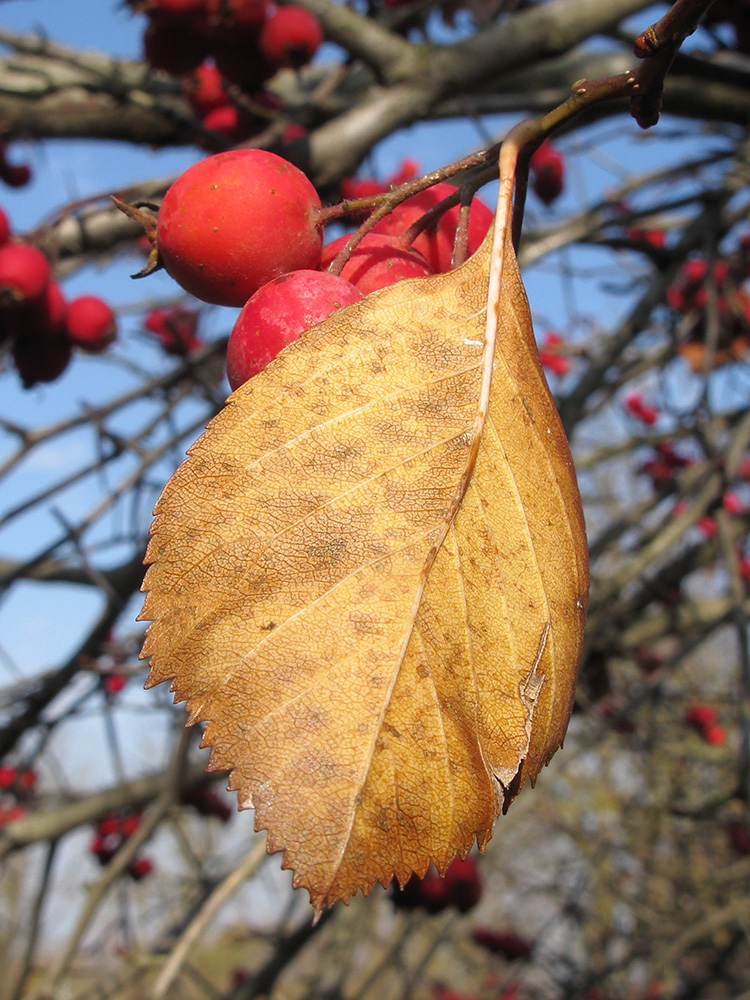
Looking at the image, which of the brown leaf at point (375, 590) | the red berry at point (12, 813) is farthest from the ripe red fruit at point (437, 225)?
the red berry at point (12, 813)

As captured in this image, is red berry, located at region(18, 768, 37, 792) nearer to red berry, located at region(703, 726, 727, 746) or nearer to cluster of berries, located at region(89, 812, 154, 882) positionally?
cluster of berries, located at region(89, 812, 154, 882)

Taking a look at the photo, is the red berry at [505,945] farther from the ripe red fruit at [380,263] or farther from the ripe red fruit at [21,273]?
the ripe red fruit at [380,263]

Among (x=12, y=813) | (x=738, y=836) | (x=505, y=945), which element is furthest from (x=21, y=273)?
(x=738, y=836)

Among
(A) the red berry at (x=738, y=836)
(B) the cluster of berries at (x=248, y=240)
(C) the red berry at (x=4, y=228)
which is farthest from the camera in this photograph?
(A) the red berry at (x=738, y=836)

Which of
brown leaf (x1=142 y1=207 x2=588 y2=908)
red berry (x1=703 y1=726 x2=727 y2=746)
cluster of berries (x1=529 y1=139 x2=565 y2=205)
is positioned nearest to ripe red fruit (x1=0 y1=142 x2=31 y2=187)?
cluster of berries (x1=529 y1=139 x2=565 y2=205)

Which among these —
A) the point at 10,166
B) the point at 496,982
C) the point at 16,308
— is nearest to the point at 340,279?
the point at 16,308

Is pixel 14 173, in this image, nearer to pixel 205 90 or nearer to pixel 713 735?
pixel 205 90
